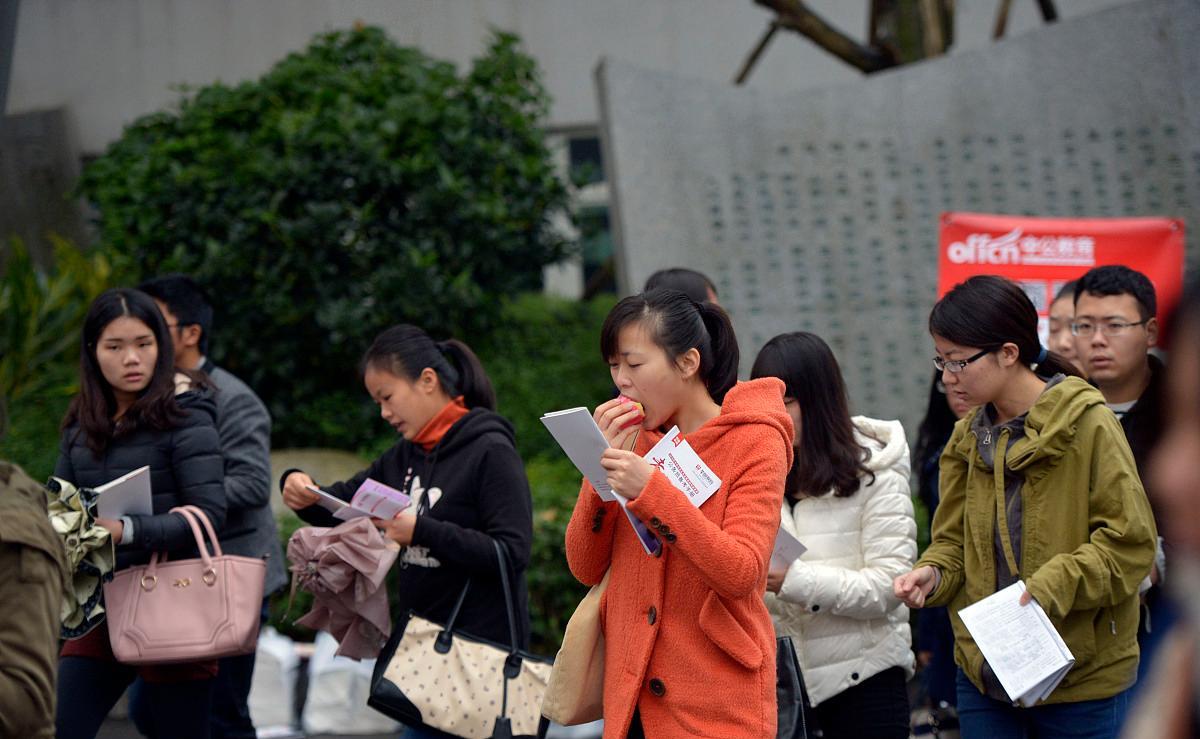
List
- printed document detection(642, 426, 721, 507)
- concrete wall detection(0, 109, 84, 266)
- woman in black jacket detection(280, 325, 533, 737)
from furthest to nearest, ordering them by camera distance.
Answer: concrete wall detection(0, 109, 84, 266) < woman in black jacket detection(280, 325, 533, 737) < printed document detection(642, 426, 721, 507)

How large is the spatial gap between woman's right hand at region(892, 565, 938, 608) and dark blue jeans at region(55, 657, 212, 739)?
7.59 feet

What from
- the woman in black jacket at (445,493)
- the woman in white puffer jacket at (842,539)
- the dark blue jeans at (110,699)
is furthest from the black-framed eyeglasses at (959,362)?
the dark blue jeans at (110,699)

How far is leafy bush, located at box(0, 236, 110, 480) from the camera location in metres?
8.55

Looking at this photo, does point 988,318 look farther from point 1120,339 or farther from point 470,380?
point 470,380

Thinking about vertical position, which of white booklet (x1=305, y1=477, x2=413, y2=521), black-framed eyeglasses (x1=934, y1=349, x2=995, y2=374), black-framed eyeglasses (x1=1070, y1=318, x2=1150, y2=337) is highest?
black-framed eyeglasses (x1=934, y1=349, x2=995, y2=374)

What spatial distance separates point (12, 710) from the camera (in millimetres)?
2512

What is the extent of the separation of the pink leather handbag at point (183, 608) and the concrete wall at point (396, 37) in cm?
819

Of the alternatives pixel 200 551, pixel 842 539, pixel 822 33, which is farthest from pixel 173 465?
pixel 822 33

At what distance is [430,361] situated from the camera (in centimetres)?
433

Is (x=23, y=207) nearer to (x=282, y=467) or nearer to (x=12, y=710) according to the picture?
(x=282, y=467)

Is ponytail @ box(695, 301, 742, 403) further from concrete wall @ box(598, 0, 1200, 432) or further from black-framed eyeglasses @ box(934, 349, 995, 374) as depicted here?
concrete wall @ box(598, 0, 1200, 432)

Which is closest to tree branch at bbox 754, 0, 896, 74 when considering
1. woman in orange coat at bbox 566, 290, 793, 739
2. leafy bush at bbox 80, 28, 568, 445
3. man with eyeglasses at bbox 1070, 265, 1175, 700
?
leafy bush at bbox 80, 28, 568, 445

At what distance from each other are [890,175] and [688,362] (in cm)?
488

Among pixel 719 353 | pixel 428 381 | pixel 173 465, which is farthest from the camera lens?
pixel 173 465
